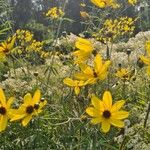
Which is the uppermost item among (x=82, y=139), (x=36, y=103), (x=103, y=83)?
(x=36, y=103)

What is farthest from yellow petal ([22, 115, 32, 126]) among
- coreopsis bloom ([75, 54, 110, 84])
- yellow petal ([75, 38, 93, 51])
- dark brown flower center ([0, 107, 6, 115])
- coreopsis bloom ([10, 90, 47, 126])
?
yellow petal ([75, 38, 93, 51])

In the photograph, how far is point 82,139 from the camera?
2146 millimetres

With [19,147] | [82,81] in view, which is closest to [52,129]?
[19,147]

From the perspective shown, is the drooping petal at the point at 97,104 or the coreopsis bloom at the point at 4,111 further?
the coreopsis bloom at the point at 4,111

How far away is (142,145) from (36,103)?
1.61 feet

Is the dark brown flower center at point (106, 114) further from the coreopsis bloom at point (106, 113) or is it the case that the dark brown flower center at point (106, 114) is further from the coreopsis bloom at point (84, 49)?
the coreopsis bloom at point (84, 49)

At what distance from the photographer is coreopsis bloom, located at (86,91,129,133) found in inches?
74.7

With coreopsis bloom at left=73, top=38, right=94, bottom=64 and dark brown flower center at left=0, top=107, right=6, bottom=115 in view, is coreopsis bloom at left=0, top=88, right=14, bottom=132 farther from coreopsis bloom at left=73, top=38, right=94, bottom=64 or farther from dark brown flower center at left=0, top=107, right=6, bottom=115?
coreopsis bloom at left=73, top=38, right=94, bottom=64

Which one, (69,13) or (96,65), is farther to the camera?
(69,13)

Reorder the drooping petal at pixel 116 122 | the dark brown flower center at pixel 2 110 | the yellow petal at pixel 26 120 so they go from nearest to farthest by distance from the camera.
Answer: the drooping petal at pixel 116 122 < the yellow petal at pixel 26 120 < the dark brown flower center at pixel 2 110

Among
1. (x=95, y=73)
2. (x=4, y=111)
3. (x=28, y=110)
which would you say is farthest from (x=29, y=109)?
(x=95, y=73)

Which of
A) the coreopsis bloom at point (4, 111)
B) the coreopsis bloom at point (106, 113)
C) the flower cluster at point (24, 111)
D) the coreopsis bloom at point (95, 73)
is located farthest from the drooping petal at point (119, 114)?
the coreopsis bloom at point (4, 111)

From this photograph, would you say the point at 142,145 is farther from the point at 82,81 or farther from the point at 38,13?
the point at 38,13

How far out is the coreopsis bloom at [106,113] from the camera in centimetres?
190
